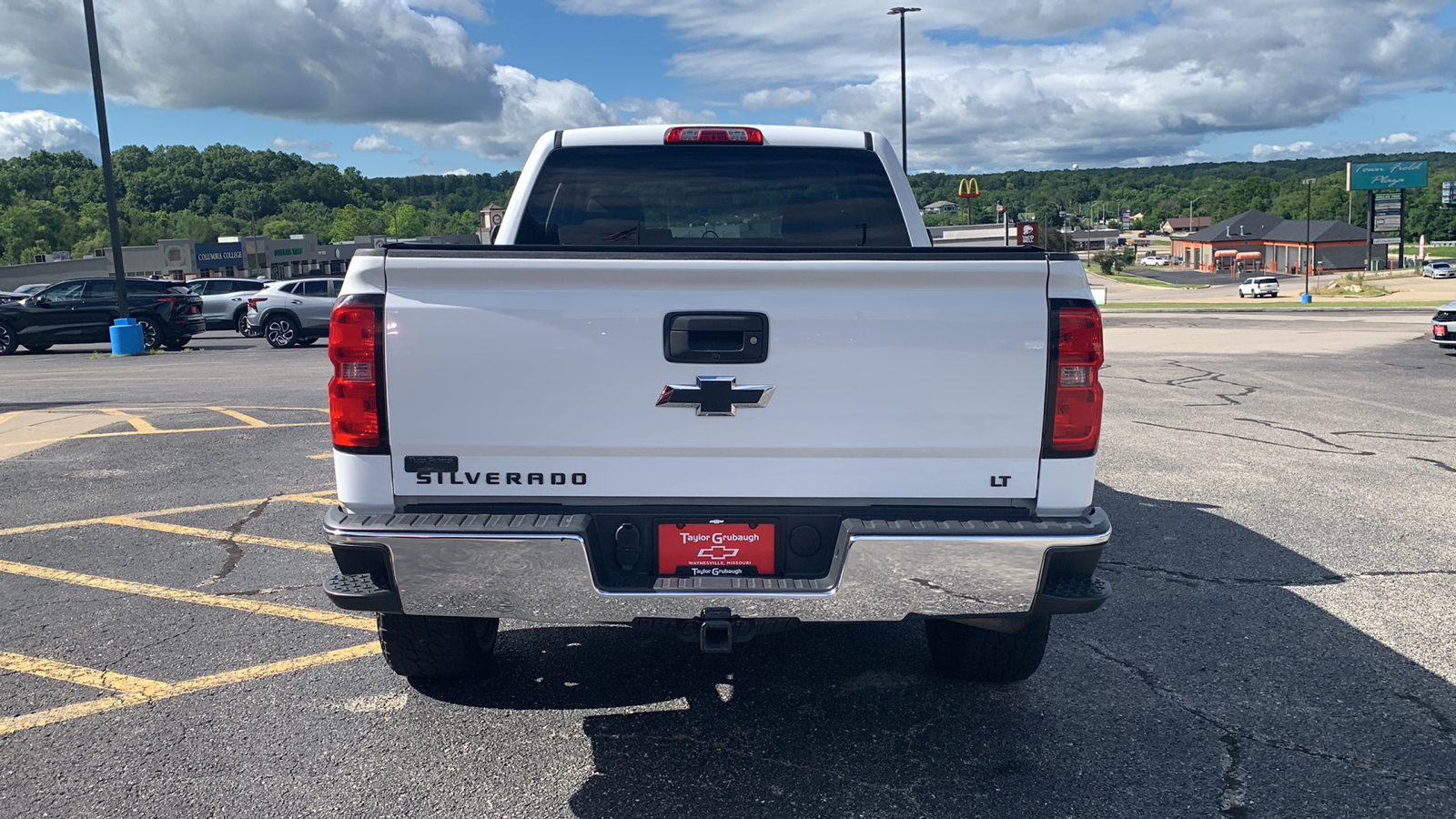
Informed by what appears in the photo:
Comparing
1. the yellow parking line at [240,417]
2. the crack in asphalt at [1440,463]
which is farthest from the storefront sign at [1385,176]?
the yellow parking line at [240,417]

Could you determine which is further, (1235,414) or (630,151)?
(1235,414)

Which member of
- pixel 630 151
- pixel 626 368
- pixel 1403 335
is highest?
pixel 630 151

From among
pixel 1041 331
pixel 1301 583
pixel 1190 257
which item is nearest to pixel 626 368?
pixel 1041 331

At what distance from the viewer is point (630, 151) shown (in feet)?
16.0

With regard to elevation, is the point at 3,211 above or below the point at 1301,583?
above

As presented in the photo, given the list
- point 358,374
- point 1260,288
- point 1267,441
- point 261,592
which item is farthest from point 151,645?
point 1260,288

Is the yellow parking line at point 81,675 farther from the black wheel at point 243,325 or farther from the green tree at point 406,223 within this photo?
the green tree at point 406,223

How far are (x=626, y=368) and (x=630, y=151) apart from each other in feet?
6.79

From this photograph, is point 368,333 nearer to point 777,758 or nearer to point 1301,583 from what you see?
point 777,758

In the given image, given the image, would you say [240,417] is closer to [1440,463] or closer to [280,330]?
[1440,463]

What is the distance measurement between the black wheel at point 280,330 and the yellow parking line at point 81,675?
20202 millimetres

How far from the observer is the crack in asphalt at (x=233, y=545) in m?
5.71

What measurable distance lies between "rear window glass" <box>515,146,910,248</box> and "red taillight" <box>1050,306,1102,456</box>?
1.83m

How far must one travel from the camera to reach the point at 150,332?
22969mm
